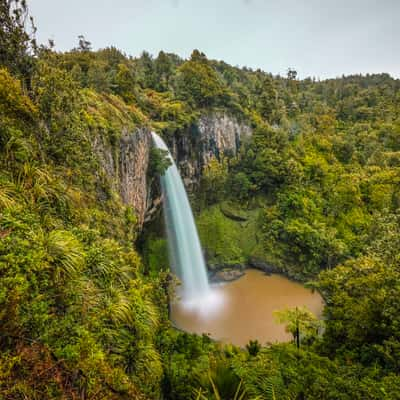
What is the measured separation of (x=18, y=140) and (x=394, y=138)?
3974 cm

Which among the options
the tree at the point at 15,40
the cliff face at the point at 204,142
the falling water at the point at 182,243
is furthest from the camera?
the cliff face at the point at 204,142

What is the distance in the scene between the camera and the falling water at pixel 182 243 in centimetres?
1781

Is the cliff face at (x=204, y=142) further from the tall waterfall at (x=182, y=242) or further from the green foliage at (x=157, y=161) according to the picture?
the green foliage at (x=157, y=161)

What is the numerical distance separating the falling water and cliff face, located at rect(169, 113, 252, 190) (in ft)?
9.96

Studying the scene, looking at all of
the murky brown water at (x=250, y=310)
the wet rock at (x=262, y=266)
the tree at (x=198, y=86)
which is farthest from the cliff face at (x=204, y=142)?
the murky brown water at (x=250, y=310)

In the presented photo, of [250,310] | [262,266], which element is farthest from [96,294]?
[262,266]

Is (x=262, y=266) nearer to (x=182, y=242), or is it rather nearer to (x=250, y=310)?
(x=250, y=310)

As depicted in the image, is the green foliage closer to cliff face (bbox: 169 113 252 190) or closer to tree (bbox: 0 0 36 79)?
cliff face (bbox: 169 113 252 190)

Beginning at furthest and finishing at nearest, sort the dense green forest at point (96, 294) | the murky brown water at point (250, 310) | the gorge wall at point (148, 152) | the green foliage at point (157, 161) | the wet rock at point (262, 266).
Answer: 1. the wet rock at point (262, 266)
2. the green foliage at point (157, 161)
3. the murky brown water at point (250, 310)
4. the gorge wall at point (148, 152)
5. the dense green forest at point (96, 294)

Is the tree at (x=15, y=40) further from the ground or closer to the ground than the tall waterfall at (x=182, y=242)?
further from the ground

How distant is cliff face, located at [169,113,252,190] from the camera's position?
21562mm

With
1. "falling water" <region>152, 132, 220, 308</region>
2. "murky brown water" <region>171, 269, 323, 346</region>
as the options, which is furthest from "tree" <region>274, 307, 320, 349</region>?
"falling water" <region>152, 132, 220, 308</region>

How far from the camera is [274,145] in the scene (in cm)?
2534

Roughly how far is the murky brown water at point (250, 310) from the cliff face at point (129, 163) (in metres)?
6.87
